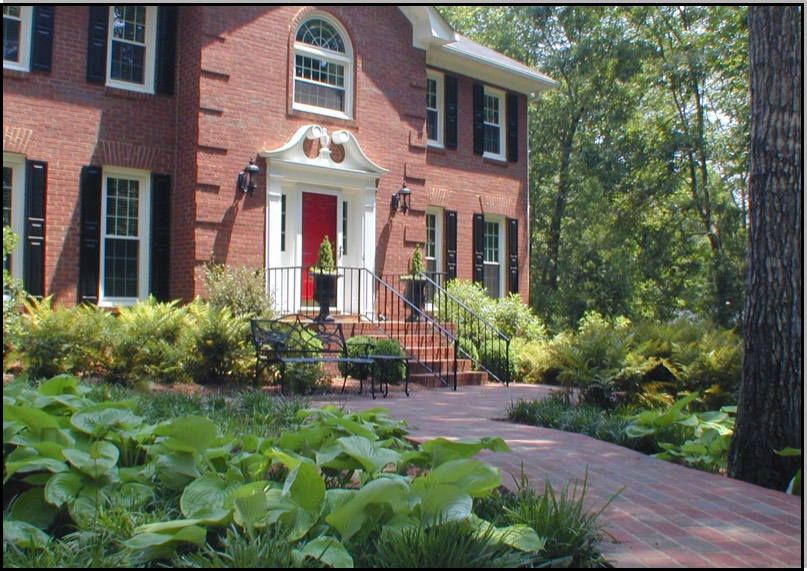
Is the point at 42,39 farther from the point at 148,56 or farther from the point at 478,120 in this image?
the point at 478,120

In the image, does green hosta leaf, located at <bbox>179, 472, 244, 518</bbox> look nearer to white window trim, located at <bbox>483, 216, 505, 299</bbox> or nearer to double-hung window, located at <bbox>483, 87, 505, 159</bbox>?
white window trim, located at <bbox>483, 216, 505, 299</bbox>

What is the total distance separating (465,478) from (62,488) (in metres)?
1.84

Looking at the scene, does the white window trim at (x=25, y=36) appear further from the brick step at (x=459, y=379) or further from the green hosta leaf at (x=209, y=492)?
the green hosta leaf at (x=209, y=492)

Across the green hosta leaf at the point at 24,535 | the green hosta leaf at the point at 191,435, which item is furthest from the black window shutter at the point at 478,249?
the green hosta leaf at the point at 24,535

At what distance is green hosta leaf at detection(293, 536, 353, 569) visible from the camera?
3023 mm

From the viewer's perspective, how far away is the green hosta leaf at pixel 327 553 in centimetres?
302

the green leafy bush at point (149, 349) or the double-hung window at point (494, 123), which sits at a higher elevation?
the double-hung window at point (494, 123)

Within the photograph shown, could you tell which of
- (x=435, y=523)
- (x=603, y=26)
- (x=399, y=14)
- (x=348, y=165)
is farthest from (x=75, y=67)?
(x=603, y=26)

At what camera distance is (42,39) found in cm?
1167

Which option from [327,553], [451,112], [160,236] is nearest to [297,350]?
[160,236]

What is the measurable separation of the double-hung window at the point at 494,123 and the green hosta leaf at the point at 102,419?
14161mm

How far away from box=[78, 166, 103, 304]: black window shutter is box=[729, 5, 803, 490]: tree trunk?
381 inches

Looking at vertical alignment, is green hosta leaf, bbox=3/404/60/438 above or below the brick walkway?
above

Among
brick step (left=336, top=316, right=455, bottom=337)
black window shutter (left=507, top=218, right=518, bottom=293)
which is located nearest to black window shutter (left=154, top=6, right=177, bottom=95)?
brick step (left=336, top=316, right=455, bottom=337)
